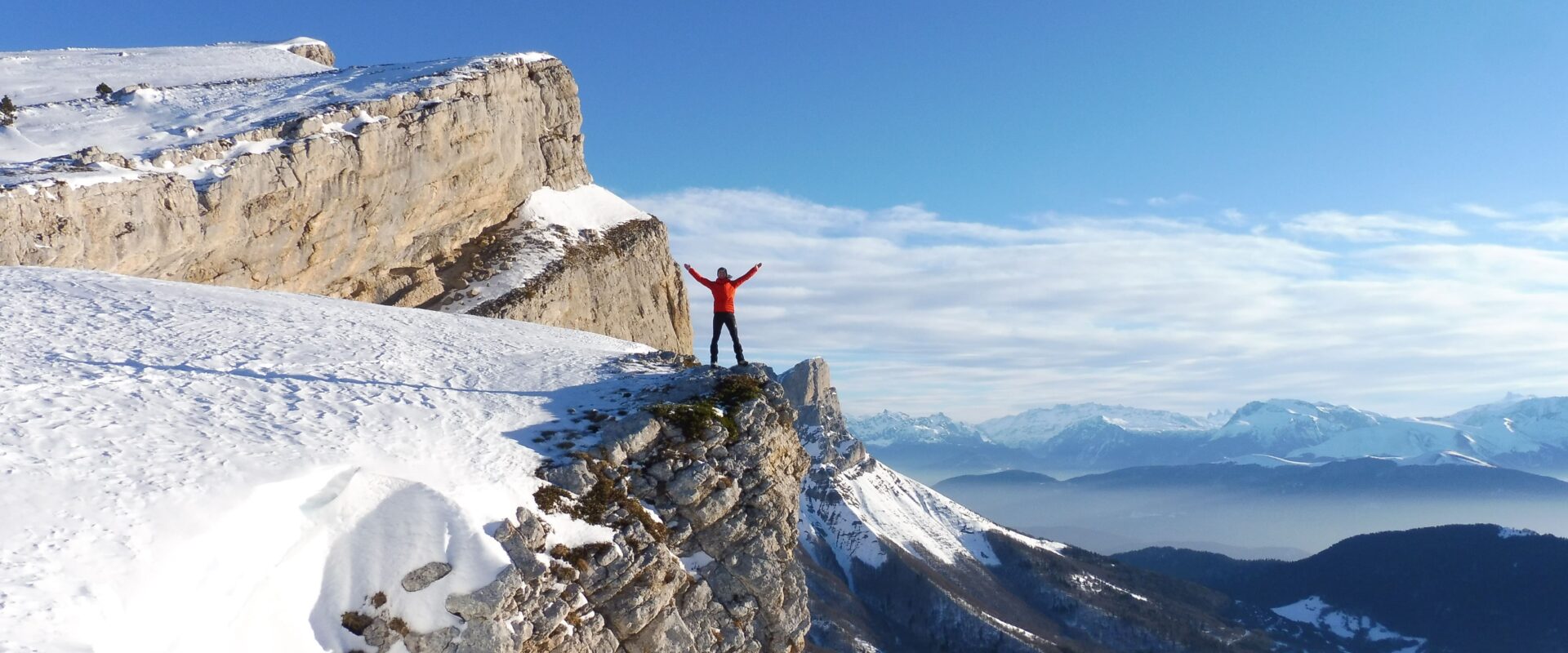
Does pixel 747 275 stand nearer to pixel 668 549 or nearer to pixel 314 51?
pixel 668 549

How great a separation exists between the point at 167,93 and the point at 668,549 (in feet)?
167

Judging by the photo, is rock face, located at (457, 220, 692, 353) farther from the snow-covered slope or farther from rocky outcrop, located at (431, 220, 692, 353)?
the snow-covered slope

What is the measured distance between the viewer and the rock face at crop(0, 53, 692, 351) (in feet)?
128

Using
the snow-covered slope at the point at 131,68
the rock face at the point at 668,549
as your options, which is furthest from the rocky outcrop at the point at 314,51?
the rock face at the point at 668,549

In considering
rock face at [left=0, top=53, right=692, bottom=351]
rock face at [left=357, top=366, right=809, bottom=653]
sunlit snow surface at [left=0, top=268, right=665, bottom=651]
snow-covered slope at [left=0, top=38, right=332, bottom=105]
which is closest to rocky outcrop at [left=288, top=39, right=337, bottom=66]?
snow-covered slope at [left=0, top=38, right=332, bottom=105]

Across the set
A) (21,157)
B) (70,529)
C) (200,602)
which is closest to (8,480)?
(70,529)

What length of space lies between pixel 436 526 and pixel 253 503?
2.95m

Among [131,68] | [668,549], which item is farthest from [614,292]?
[668,549]

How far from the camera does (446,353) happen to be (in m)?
27.1

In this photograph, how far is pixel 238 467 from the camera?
54.6 ft

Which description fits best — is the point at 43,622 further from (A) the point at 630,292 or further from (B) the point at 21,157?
(A) the point at 630,292

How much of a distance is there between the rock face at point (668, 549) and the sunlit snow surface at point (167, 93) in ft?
101

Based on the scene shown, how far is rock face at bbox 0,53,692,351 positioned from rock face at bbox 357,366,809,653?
2751cm

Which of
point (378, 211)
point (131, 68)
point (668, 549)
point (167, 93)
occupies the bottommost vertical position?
point (668, 549)
